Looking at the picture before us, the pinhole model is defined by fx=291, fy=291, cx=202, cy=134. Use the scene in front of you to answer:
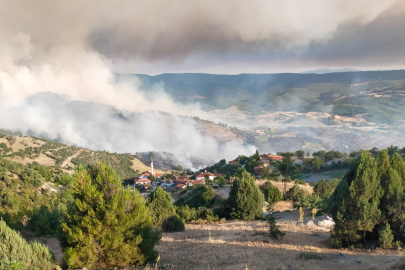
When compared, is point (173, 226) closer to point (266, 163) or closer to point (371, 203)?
point (371, 203)

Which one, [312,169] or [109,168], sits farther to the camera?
[312,169]

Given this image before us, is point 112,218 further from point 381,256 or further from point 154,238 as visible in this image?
point 381,256

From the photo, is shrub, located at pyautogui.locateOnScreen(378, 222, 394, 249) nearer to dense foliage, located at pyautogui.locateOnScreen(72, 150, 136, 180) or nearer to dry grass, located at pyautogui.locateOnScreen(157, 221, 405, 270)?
dry grass, located at pyautogui.locateOnScreen(157, 221, 405, 270)

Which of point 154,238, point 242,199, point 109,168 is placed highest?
point 109,168

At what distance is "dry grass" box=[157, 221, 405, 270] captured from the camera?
414 inches

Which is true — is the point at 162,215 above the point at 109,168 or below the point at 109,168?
below

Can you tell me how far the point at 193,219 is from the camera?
27.0 metres

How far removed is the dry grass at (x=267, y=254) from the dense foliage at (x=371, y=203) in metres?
0.88

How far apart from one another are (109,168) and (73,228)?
234 centimetres

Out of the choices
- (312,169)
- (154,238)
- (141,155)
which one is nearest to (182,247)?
(154,238)

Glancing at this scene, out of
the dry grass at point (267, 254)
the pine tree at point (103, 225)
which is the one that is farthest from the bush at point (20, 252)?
the dry grass at point (267, 254)

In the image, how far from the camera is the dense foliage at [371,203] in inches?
490

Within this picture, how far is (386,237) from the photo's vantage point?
1228 cm

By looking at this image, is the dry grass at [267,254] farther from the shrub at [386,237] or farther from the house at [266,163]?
the house at [266,163]
